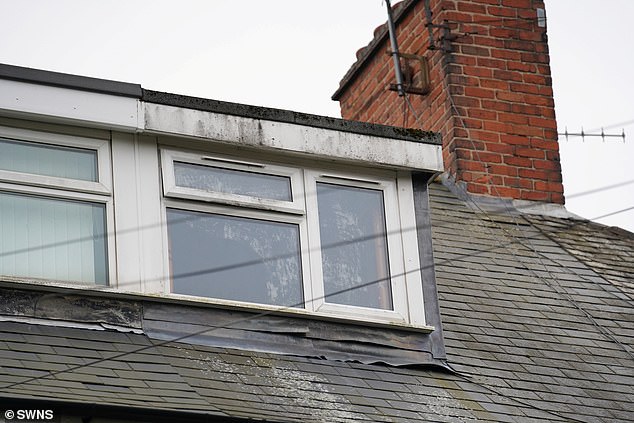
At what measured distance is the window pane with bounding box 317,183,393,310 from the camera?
10.6 m

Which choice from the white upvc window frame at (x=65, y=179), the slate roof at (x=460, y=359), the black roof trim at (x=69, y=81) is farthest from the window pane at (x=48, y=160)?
the slate roof at (x=460, y=359)

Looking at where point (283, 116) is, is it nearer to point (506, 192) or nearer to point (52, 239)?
point (52, 239)

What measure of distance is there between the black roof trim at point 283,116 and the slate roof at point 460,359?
4.58 feet

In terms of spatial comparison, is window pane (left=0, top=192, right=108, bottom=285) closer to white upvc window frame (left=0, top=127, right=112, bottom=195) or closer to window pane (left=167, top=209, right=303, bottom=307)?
white upvc window frame (left=0, top=127, right=112, bottom=195)

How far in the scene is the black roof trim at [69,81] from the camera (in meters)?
9.88

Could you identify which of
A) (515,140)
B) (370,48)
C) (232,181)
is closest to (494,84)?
(515,140)

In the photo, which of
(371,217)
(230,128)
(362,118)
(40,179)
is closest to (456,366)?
(371,217)

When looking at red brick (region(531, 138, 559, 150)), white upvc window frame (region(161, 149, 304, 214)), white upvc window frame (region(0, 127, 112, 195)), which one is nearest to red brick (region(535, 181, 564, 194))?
red brick (region(531, 138, 559, 150))

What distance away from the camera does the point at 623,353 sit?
11.8m

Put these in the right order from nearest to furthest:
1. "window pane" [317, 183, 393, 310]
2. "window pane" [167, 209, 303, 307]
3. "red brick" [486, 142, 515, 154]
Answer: "window pane" [167, 209, 303, 307] → "window pane" [317, 183, 393, 310] → "red brick" [486, 142, 515, 154]

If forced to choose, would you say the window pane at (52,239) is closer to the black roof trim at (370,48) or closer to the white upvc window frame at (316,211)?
the white upvc window frame at (316,211)

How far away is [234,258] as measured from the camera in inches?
405

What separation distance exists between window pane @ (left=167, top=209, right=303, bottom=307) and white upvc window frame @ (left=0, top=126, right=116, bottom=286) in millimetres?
439

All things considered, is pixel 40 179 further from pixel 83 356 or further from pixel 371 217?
pixel 371 217
